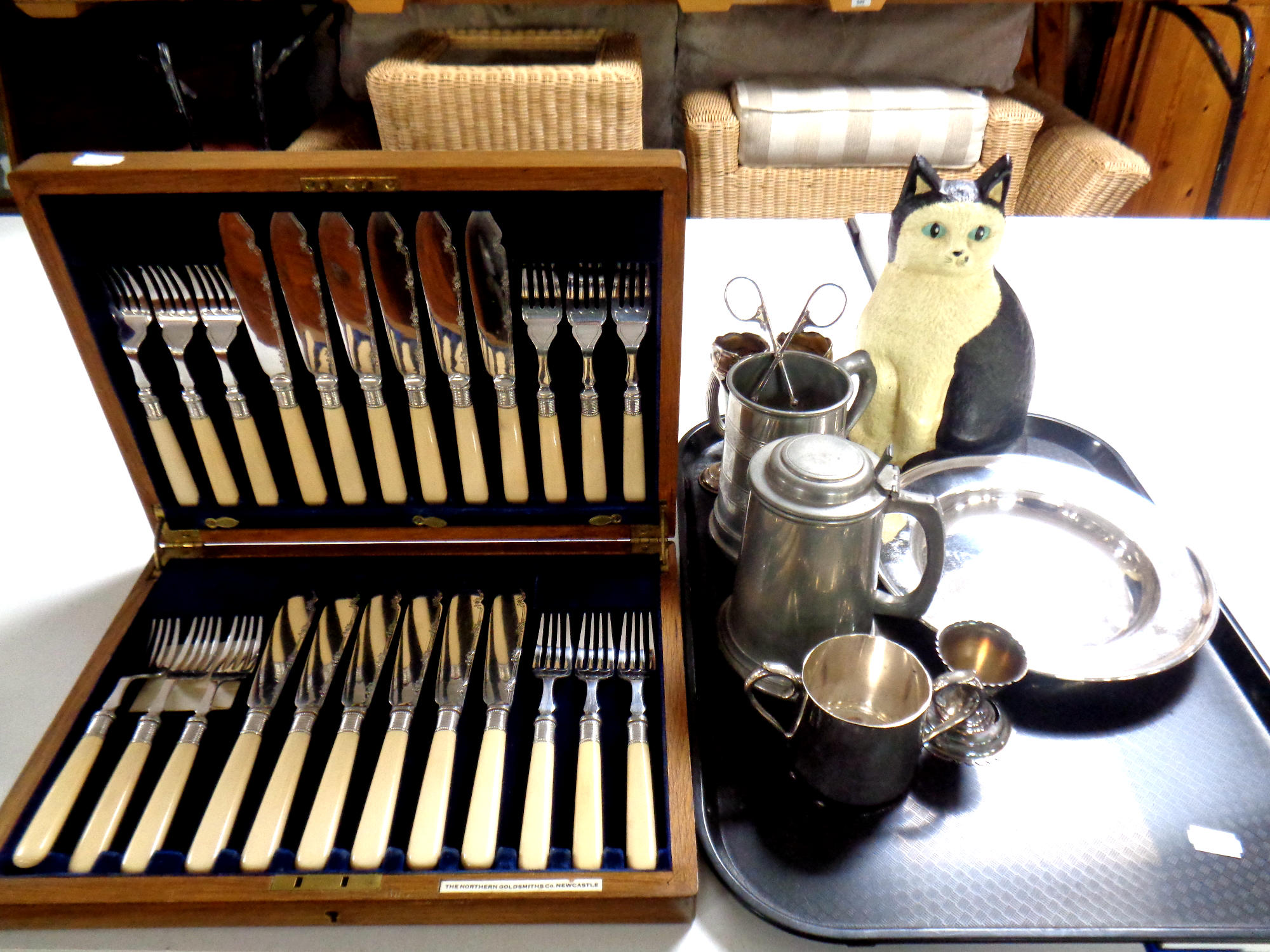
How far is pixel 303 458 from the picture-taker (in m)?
0.72

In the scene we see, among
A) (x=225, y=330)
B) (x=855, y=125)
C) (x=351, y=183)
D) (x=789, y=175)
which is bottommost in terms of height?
(x=789, y=175)

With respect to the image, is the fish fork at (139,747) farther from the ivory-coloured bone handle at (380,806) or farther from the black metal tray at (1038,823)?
the black metal tray at (1038,823)

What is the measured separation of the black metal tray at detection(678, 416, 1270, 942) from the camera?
1.67 feet

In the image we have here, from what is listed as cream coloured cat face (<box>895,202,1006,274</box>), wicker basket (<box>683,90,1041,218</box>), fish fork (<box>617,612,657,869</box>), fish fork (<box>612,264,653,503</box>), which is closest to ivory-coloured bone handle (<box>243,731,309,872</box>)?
fish fork (<box>617,612,657,869</box>)

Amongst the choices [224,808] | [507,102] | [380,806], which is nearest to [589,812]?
[380,806]

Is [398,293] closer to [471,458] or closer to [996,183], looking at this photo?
[471,458]

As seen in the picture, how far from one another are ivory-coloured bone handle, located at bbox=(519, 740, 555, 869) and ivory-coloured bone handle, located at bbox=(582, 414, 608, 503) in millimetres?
227

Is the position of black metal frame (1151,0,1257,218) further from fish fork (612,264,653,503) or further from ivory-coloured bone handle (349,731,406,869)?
ivory-coloured bone handle (349,731,406,869)

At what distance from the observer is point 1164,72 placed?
8.04 ft

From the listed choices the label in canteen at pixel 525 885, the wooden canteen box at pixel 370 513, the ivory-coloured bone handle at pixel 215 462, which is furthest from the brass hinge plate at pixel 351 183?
the label in canteen at pixel 525 885

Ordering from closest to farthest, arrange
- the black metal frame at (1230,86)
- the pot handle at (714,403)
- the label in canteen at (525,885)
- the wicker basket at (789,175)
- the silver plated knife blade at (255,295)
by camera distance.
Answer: the label in canteen at (525,885) < the silver plated knife blade at (255,295) < the pot handle at (714,403) < the black metal frame at (1230,86) < the wicker basket at (789,175)

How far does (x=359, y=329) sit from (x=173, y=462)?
21 cm

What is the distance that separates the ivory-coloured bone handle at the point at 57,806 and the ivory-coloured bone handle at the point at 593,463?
0.40m

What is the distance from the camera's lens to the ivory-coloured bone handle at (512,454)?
71cm
